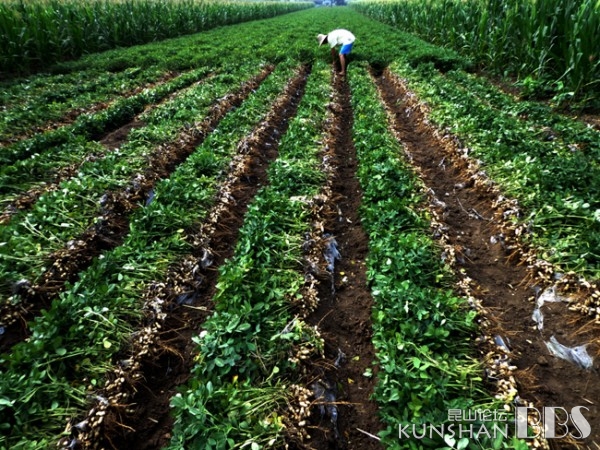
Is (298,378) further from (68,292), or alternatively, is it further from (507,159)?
(507,159)

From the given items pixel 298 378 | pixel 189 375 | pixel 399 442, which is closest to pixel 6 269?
pixel 189 375

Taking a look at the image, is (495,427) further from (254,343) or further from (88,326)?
(88,326)

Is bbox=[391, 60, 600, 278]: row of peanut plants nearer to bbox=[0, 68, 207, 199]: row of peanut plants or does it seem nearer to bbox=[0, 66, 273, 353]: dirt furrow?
bbox=[0, 66, 273, 353]: dirt furrow

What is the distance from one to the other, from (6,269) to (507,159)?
6.99 m

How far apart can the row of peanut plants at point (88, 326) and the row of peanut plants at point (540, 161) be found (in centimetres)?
442

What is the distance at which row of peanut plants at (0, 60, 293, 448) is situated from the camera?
2.55 meters

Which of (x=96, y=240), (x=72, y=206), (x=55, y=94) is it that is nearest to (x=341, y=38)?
(x=55, y=94)

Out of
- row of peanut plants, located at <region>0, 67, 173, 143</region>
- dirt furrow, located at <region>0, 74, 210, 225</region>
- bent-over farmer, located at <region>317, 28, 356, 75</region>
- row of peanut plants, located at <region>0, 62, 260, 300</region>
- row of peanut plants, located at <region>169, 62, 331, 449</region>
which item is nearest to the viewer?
row of peanut plants, located at <region>169, 62, 331, 449</region>

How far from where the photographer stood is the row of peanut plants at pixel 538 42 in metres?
7.50

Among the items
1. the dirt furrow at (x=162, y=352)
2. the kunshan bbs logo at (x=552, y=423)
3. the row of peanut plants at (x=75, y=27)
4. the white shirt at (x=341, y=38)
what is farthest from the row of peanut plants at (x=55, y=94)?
the kunshan bbs logo at (x=552, y=423)

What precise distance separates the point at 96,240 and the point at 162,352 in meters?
2.13

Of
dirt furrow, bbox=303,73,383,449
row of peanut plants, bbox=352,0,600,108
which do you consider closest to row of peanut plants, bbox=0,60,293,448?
dirt furrow, bbox=303,73,383,449

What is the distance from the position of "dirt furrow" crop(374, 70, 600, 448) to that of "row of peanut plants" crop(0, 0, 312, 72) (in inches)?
568

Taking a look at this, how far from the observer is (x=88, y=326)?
319 centimetres
